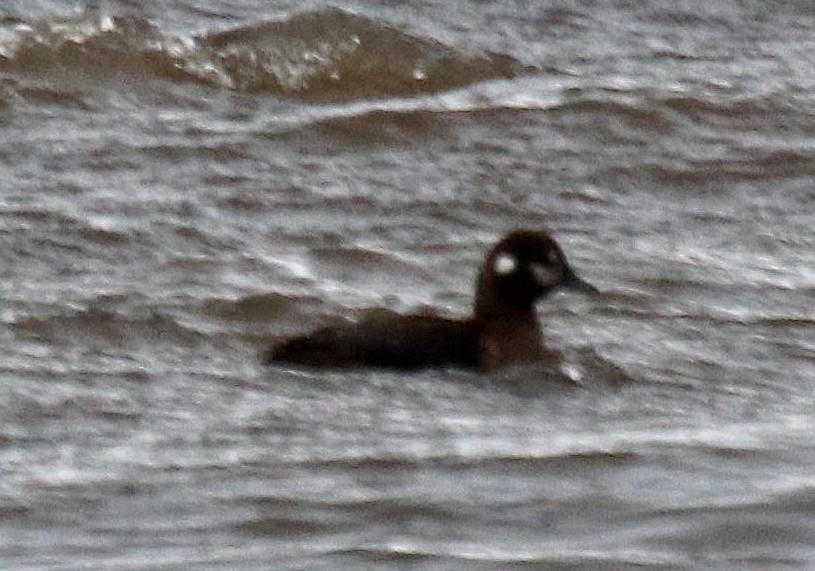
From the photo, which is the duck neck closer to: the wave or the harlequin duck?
the harlequin duck

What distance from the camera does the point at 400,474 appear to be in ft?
31.7

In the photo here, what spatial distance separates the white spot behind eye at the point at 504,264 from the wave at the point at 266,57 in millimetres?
4522

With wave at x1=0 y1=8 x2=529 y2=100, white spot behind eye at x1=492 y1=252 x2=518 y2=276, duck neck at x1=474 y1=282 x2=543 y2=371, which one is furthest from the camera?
wave at x1=0 y1=8 x2=529 y2=100

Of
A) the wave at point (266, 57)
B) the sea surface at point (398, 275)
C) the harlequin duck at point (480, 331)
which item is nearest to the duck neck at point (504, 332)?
the harlequin duck at point (480, 331)

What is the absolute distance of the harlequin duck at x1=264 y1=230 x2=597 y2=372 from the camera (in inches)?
430

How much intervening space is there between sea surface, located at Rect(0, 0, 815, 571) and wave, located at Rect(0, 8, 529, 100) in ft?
0.07

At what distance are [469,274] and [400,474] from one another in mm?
3314

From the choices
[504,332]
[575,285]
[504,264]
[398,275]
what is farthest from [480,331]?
[398,275]

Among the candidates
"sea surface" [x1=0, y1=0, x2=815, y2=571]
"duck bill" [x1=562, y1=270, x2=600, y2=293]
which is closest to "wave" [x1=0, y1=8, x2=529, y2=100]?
"sea surface" [x1=0, y1=0, x2=815, y2=571]

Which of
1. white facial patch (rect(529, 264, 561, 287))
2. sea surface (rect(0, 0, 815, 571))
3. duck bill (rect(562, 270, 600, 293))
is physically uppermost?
white facial patch (rect(529, 264, 561, 287))

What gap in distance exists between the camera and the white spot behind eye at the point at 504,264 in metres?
11.4

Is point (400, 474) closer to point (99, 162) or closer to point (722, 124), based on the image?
point (99, 162)

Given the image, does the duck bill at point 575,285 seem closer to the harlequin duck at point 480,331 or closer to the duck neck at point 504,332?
the harlequin duck at point 480,331

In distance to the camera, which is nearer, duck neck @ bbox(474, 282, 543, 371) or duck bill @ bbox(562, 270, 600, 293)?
duck neck @ bbox(474, 282, 543, 371)
